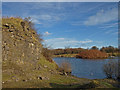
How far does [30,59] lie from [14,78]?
13.5 feet

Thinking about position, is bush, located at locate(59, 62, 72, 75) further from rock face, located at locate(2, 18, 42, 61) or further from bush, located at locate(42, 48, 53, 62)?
rock face, located at locate(2, 18, 42, 61)

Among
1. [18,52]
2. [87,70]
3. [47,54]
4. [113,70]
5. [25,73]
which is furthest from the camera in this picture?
[87,70]

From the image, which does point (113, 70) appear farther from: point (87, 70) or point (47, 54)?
point (47, 54)

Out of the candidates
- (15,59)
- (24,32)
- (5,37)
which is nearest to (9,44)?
(5,37)

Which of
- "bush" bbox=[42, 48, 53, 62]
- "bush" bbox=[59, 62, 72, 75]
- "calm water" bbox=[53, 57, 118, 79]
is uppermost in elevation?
"bush" bbox=[42, 48, 53, 62]

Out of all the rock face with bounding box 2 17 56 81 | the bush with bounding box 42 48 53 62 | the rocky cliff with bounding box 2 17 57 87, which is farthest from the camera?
the bush with bounding box 42 48 53 62

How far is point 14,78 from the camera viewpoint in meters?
8.50

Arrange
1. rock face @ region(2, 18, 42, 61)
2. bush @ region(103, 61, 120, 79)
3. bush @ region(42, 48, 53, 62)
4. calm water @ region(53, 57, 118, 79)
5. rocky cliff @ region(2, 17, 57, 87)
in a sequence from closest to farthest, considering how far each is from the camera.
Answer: rocky cliff @ region(2, 17, 57, 87) < rock face @ region(2, 18, 42, 61) < bush @ region(103, 61, 120, 79) < calm water @ region(53, 57, 118, 79) < bush @ region(42, 48, 53, 62)

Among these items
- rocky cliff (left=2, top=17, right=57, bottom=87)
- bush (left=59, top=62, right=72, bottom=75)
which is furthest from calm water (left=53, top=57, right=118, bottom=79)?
rocky cliff (left=2, top=17, right=57, bottom=87)

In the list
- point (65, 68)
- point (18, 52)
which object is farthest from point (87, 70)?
point (18, 52)

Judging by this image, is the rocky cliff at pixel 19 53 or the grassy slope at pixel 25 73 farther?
the rocky cliff at pixel 19 53

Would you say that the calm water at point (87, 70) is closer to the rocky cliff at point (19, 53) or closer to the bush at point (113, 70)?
the bush at point (113, 70)

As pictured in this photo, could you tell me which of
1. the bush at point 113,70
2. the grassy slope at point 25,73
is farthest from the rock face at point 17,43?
the bush at point 113,70

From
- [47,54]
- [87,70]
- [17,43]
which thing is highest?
[17,43]
